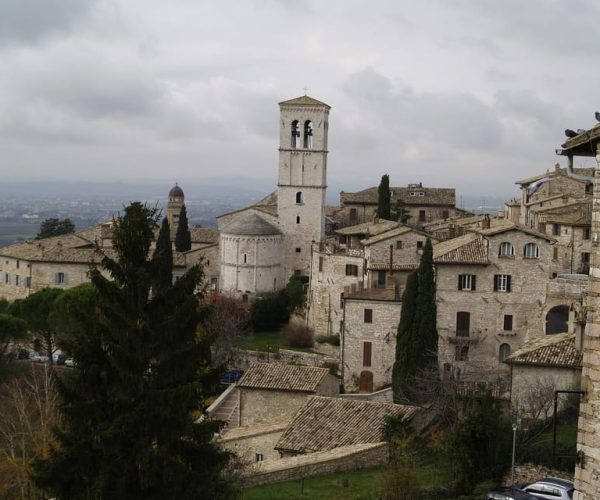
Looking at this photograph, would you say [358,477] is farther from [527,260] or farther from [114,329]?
[527,260]

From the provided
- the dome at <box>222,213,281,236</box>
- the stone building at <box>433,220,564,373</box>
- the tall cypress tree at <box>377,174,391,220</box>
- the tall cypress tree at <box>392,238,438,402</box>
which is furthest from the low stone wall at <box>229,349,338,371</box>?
the tall cypress tree at <box>377,174,391,220</box>

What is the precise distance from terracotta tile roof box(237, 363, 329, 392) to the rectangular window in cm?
636

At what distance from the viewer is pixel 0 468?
24.6m

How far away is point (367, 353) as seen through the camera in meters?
41.6

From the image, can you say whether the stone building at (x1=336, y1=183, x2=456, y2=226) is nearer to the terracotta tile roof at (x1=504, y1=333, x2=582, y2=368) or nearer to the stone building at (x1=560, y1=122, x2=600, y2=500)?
the terracotta tile roof at (x1=504, y1=333, x2=582, y2=368)

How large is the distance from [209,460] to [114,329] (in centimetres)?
296

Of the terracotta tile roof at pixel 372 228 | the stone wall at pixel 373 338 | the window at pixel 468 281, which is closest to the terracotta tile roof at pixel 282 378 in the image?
the stone wall at pixel 373 338

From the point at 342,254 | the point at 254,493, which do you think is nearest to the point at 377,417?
the point at 254,493

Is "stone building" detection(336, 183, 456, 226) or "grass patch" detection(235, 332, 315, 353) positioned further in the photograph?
"stone building" detection(336, 183, 456, 226)

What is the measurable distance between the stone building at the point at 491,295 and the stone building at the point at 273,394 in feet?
24.2

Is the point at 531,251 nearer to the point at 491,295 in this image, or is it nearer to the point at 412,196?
the point at 491,295

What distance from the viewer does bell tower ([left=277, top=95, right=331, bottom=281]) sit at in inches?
2496

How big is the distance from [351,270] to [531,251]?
45.3ft

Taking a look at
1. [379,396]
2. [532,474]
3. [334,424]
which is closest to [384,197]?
[379,396]
